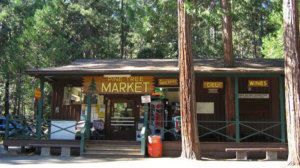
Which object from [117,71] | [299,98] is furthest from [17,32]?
Answer: [299,98]

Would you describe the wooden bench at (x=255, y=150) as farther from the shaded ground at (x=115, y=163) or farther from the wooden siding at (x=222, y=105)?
the wooden siding at (x=222, y=105)

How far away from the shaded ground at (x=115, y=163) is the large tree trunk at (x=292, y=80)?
3.49 ft

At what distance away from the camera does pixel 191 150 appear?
872cm

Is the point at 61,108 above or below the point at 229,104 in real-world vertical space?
below

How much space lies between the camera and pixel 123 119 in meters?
12.5

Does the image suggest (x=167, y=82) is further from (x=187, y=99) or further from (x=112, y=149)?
(x=112, y=149)

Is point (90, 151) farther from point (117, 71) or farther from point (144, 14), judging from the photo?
point (144, 14)

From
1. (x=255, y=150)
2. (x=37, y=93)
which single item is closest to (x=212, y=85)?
(x=255, y=150)

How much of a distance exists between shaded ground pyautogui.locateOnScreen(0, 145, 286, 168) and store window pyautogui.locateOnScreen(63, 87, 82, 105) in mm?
3324

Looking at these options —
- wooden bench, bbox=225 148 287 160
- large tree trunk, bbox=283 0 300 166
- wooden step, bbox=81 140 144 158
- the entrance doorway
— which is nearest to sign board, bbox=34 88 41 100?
wooden step, bbox=81 140 144 158

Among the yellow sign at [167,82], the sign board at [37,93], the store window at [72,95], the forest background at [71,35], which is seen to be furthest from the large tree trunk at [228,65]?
the sign board at [37,93]

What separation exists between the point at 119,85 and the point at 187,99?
311 centimetres

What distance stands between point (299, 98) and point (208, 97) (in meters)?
5.10

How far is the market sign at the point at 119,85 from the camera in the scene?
10.5 m
